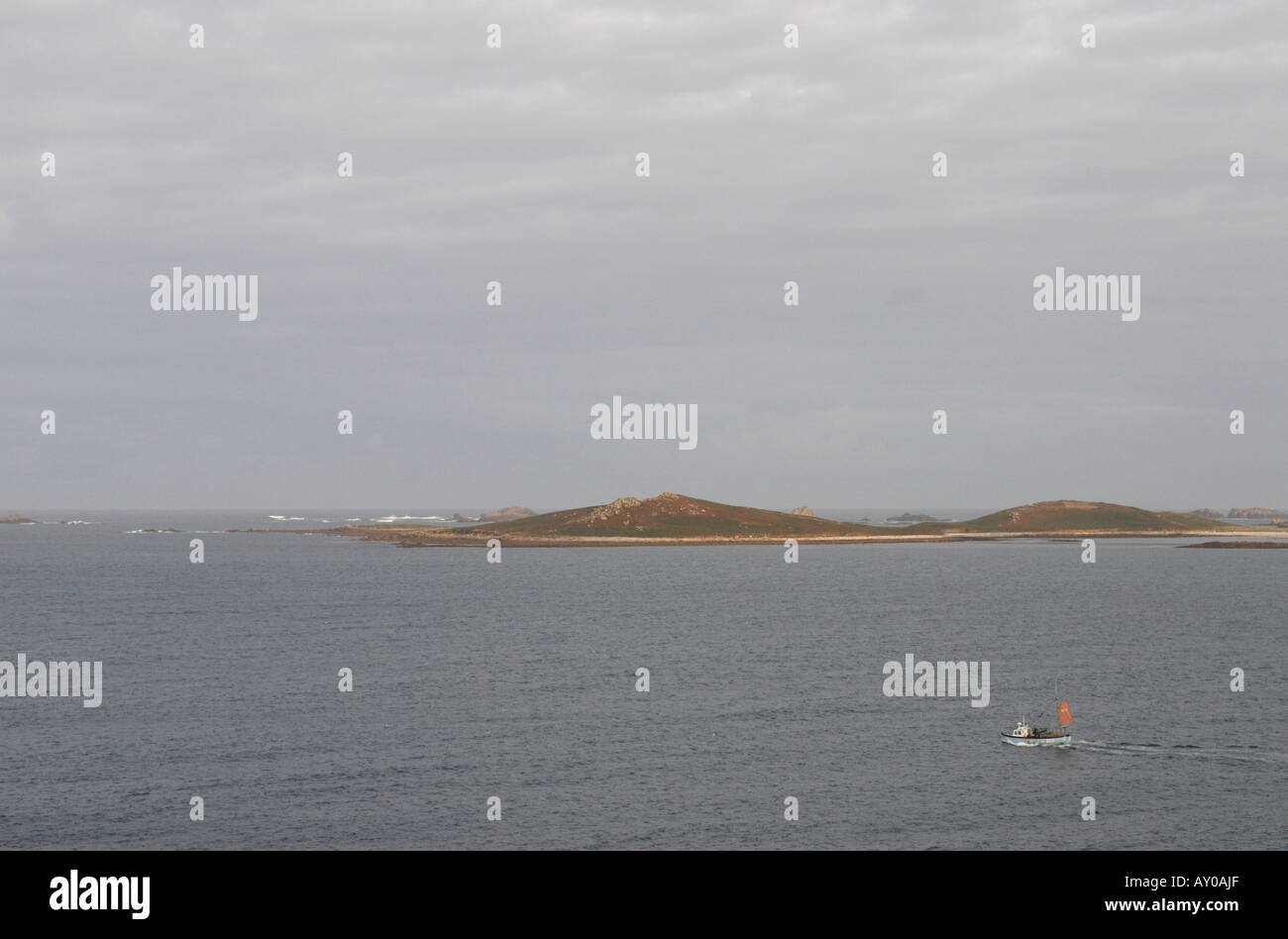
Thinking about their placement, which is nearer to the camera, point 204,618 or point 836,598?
point 204,618

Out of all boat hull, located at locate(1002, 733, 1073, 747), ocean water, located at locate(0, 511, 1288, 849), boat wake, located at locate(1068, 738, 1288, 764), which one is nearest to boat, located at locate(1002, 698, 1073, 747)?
boat hull, located at locate(1002, 733, 1073, 747)

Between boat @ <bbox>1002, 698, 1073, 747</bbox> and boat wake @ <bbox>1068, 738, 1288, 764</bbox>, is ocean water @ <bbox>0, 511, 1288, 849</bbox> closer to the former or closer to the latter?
boat wake @ <bbox>1068, 738, 1288, 764</bbox>

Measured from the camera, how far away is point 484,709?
8038cm

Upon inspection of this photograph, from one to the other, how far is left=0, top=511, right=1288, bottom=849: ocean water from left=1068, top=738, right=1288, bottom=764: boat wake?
26 cm

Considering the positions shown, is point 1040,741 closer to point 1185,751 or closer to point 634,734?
point 1185,751

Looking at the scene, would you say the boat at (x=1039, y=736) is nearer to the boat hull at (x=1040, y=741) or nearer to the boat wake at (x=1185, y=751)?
the boat hull at (x=1040, y=741)

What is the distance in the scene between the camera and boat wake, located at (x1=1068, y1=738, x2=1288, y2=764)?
2578 inches
